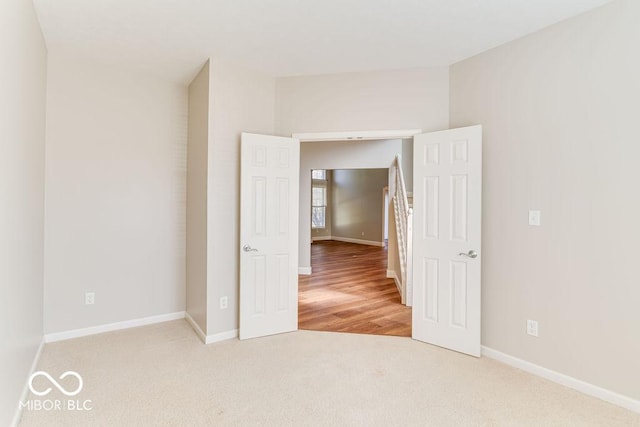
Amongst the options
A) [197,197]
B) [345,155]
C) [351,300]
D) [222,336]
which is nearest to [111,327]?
[222,336]

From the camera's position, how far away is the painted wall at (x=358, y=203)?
11422 mm

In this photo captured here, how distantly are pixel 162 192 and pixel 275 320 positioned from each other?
1909 millimetres

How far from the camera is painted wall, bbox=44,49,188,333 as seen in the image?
3311 mm

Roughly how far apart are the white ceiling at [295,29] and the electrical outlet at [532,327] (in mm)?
2379

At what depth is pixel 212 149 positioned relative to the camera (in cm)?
335

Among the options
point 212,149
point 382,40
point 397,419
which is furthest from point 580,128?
point 212,149

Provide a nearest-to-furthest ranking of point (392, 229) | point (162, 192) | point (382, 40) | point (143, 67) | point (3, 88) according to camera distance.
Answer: point (3, 88) → point (382, 40) → point (143, 67) → point (162, 192) → point (392, 229)

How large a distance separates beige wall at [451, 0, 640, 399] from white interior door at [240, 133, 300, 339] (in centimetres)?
187

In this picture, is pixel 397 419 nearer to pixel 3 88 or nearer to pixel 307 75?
pixel 3 88

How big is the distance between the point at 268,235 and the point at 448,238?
176 cm

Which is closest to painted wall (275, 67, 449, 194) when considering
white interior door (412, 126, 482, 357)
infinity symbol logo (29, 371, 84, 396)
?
white interior door (412, 126, 482, 357)

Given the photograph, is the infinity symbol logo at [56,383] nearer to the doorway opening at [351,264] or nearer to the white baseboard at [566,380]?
the doorway opening at [351,264]

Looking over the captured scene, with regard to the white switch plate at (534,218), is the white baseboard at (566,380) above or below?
below

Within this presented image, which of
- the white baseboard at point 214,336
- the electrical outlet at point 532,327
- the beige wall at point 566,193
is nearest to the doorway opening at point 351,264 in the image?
the white baseboard at point 214,336
